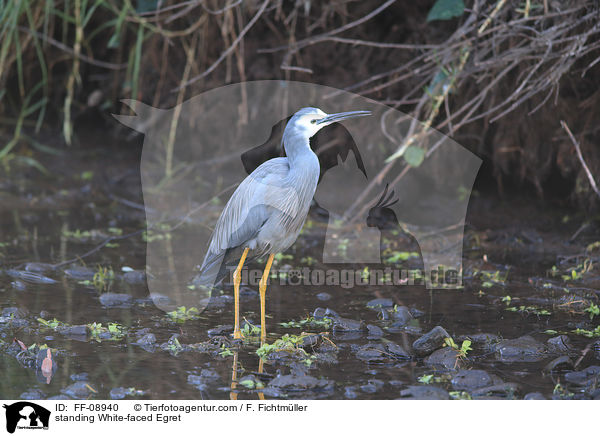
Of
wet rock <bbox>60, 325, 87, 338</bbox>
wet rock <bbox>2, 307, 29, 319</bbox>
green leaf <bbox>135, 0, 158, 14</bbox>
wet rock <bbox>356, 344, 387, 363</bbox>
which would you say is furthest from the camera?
green leaf <bbox>135, 0, 158, 14</bbox>

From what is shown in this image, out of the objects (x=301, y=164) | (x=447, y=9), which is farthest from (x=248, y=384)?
(x=447, y=9)

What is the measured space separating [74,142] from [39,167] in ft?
1.79

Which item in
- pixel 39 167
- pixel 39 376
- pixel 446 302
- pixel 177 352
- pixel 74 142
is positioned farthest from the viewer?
pixel 74 142

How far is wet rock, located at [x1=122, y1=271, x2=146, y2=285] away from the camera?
13.6 feet

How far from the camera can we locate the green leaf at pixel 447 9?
14.6 ft

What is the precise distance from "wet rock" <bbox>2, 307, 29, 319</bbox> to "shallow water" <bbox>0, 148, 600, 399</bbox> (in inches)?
0.9

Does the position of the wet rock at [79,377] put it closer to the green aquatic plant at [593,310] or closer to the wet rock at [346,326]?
the wet rock at [346,326]

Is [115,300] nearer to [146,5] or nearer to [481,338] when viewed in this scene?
[481,338]

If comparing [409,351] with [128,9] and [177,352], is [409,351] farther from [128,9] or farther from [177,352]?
[128,9]

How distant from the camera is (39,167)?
20.8ft

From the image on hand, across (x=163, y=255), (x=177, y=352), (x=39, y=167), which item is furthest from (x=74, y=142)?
(x=177, y=352)

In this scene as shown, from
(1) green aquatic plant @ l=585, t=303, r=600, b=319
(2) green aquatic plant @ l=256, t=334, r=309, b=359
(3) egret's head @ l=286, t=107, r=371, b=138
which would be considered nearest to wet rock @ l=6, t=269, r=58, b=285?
(2) green aquatic plant @ l=256, t=334, r=309, b=359

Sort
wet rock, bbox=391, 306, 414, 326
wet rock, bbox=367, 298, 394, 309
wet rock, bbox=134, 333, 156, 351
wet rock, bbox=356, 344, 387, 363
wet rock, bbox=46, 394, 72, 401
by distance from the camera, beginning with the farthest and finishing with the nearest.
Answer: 1. wet rock, bbox=367, 298, 394, 309
2. wet rock, bbox=391, 306, 414, 326
3. wet rock, bbox=134, 333, 156, 351
4. wet rock, bbox=356, 344, 387, 363
5. wet rock, bbox=46, 394, 72, 401

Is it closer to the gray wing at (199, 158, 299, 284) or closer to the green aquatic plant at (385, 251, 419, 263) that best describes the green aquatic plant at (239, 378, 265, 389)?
the gray wing at (199, 158, 299, 284)
